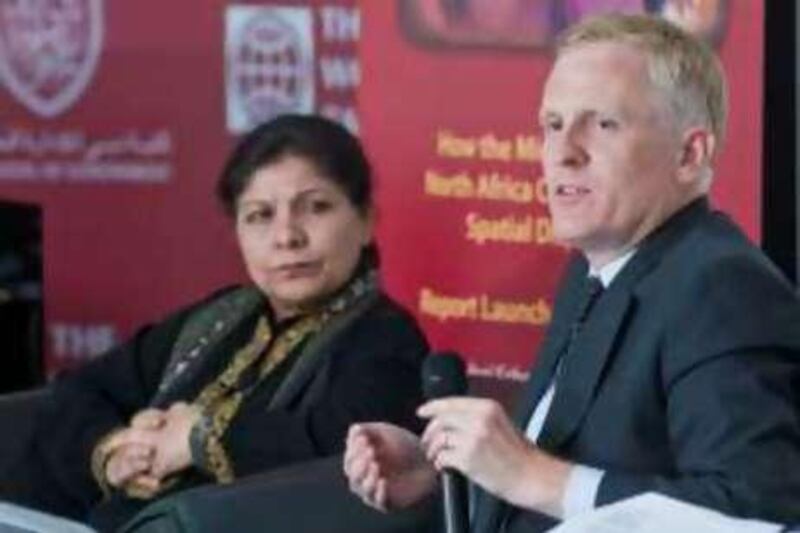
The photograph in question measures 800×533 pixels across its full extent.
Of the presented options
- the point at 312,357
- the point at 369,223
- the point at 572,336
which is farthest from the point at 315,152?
the point at 572,336

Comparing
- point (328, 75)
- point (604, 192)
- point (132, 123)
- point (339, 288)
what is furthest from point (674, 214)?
point (132, 123)

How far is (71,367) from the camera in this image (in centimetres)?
489

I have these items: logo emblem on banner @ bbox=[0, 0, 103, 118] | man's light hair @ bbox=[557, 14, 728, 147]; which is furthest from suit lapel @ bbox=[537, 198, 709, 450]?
logo emblem on banner @ bbox=[0, 0, 103, 118]

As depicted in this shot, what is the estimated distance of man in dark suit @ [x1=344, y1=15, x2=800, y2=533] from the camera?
2377 mm

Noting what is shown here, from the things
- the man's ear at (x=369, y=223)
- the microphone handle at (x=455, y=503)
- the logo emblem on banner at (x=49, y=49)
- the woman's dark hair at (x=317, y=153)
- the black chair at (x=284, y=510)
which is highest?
the logo emblem on banner at (x=49, y=49)

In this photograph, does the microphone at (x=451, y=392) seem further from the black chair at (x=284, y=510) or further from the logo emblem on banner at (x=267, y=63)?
the logo emblem on banner at (x=267, y=63)

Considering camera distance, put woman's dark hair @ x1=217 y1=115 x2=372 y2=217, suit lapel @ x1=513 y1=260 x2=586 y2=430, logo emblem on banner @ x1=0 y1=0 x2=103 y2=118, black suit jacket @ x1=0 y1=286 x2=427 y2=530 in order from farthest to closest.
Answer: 1. logo emblem on banner @ x1=0 y1=0 x2=103 y2=118
2. woman's dark hair @ x1=217 y1=115 x2=372 y2=217
3. black suit jacket @ x1=0 y1=286 x2=427 y2=530
4. suit lapel @ x1=513 y1=260 x2=586 y2=430

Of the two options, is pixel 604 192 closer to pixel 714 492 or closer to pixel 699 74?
pixel 699 74

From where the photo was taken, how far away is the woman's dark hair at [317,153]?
12.1ft

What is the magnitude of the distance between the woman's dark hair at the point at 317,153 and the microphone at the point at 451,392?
1.17m

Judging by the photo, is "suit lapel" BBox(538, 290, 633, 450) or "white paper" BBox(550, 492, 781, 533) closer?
"white paper" BBox(550, 492, 781, 533)

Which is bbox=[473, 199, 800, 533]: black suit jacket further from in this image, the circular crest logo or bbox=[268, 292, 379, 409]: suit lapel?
the circular crest logo

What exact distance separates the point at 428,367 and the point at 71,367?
2.50 meters

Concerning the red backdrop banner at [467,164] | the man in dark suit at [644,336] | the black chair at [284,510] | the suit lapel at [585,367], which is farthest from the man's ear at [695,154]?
the red backdrop banner at [467,164]
